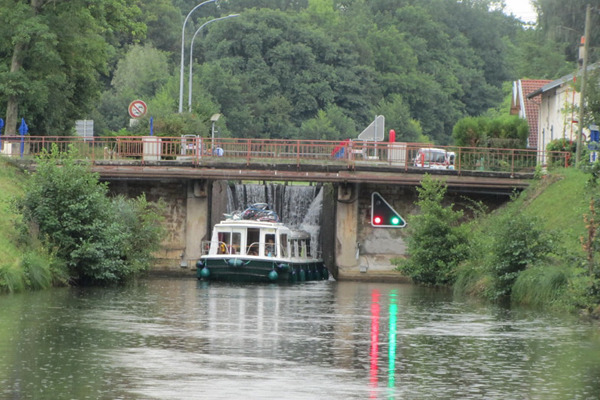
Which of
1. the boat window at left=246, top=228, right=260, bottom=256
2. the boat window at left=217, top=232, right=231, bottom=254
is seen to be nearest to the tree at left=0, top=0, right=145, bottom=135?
the boat window at left=217, top=232, right=231, bottom=254

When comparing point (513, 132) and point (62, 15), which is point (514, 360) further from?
point (513, 132)

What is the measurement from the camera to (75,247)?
34.7m

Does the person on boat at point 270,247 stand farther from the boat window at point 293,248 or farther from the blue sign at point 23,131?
the blue sign at point 23,131

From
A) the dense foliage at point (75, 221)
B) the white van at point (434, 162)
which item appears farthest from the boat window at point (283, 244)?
the dense foliage at point (75, 221)

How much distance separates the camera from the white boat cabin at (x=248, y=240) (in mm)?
43812

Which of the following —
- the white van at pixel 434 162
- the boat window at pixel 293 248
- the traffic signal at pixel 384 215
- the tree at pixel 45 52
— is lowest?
the boat window at pixel 293 248

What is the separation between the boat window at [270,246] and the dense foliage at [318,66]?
11.4 metres

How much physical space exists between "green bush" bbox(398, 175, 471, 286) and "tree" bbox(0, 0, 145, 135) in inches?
725

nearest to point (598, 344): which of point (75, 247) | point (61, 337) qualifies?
point (61, 337)

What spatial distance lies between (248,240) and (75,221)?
11.4 metres

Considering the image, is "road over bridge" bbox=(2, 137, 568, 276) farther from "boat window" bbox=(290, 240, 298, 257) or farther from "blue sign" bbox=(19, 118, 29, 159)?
"boat window" bbox=(290, 240, 298, 257)

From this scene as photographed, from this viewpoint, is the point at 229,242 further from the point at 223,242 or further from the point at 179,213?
the point at 179,213

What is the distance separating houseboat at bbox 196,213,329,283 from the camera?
42312 mm

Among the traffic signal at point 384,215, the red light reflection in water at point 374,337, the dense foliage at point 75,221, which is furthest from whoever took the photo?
the traffic signal at point 384,215
